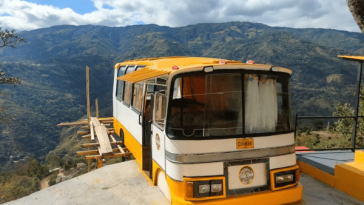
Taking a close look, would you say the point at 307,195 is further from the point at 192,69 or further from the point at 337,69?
the point at 337,69

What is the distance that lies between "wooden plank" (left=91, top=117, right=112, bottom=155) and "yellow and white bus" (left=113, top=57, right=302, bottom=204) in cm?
384

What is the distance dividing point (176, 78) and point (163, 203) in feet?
7.43

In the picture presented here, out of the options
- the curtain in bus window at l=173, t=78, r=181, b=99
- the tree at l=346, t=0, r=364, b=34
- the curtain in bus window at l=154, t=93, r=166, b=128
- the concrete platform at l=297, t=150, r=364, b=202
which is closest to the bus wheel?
the curtain in bus window at l=154, t=93, r=166, b=128

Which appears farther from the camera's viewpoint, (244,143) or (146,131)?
(146,131)

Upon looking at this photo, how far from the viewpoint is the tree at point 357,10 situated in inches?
226

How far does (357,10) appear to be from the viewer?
5770 millimetres

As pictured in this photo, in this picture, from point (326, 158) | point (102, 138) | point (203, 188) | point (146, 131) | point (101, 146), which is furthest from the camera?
point (102, 138)

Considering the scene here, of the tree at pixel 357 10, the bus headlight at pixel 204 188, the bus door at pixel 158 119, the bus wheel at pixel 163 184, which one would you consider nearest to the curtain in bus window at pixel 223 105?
the bus headlight at pixel 204 188

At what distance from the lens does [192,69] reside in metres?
4.36

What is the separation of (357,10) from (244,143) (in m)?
3.67

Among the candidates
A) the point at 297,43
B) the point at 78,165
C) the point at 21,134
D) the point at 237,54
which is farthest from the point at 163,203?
the point at 297,43

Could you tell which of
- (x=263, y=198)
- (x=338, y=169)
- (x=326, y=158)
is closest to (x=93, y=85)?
(x=326, y=158)

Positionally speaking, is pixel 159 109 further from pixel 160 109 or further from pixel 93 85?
pixel 93 85

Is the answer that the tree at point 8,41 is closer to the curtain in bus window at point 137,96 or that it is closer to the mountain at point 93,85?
the curtain in bus window at point 137,96
